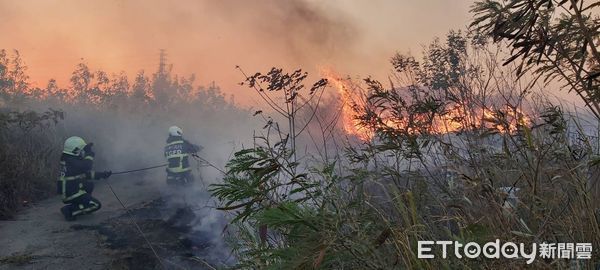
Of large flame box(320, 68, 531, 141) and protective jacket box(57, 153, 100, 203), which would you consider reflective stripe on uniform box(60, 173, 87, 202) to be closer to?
protective jacket box(57, 153, 100, 203)

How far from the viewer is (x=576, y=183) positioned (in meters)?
1.39

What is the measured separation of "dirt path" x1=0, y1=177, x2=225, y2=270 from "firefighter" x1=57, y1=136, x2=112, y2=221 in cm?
17

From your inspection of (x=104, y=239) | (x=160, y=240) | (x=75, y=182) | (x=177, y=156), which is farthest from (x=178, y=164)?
(x=160, y=240)

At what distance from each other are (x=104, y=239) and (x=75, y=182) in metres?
1.73

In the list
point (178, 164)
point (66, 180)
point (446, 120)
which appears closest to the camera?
point (446, 120)

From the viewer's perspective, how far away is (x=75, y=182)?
6.46 meters

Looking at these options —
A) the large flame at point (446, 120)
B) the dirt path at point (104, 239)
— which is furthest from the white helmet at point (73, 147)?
the large flame at point (446, 120)

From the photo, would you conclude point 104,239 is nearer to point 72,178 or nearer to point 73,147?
point 72,178

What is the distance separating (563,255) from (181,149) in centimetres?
827

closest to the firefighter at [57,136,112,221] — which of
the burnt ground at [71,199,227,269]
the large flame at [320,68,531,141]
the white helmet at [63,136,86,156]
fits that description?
the white helmet at [63,136,86,156]

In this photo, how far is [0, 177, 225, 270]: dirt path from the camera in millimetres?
4406

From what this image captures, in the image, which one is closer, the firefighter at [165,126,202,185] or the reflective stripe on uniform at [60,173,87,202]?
the reflective stripe on uniform at [60,173,87,202]

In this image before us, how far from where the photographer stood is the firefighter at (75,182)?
20.8 feet

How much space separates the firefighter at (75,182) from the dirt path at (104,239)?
17cm
